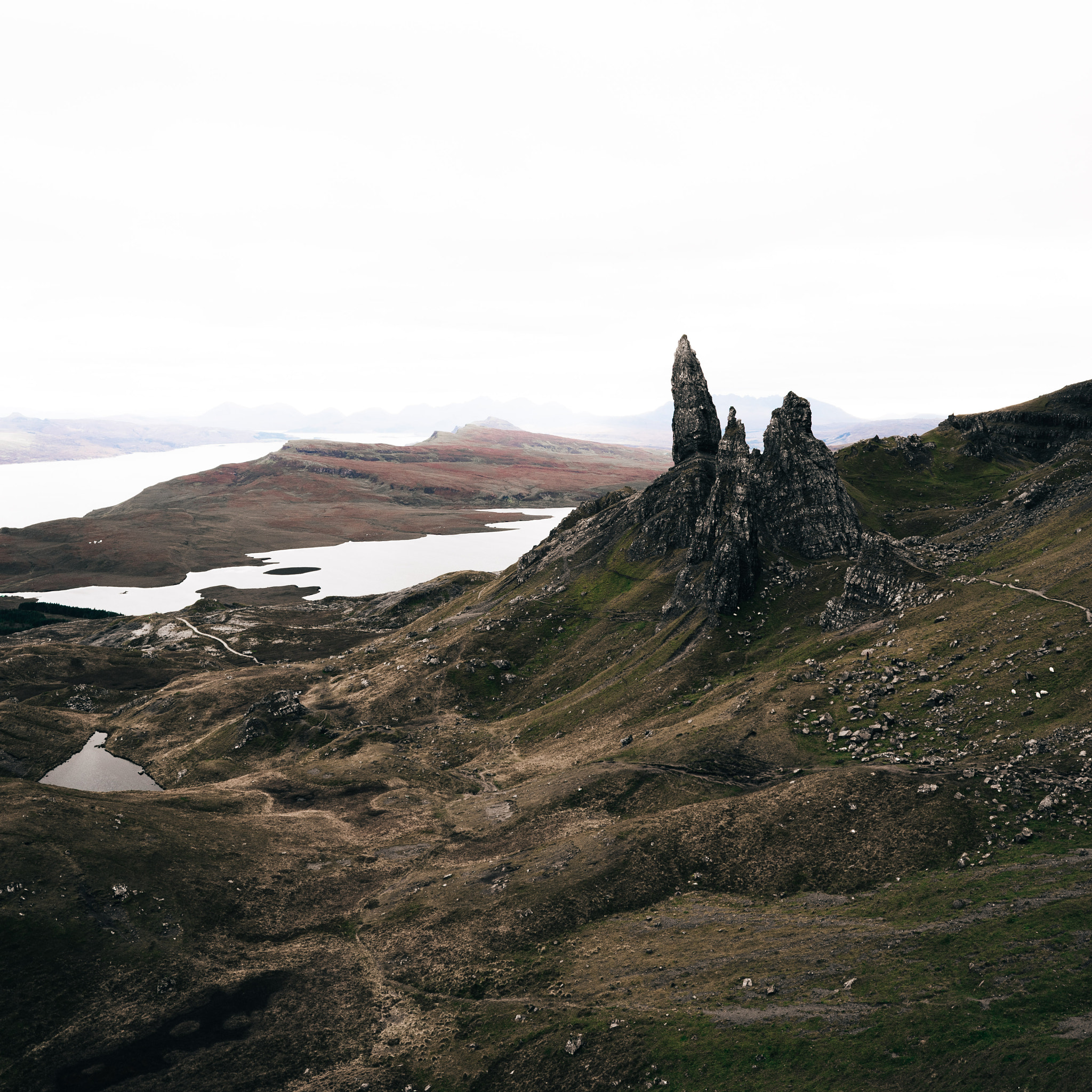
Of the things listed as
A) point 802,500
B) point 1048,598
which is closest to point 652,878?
point 1048,598

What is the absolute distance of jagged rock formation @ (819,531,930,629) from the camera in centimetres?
9175

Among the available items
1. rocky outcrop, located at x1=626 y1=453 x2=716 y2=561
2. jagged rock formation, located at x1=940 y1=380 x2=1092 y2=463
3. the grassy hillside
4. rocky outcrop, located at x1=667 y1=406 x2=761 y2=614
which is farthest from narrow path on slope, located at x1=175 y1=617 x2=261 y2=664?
jagged rock formation, located at x1=940 y1=380 x2=1092 y2=463

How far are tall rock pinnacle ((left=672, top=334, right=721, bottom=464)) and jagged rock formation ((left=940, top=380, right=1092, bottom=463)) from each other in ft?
223

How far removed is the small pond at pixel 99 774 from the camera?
108562 mm

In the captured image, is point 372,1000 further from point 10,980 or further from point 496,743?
point 496,743

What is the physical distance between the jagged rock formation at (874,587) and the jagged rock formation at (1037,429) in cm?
8861

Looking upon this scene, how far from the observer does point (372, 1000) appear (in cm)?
5284

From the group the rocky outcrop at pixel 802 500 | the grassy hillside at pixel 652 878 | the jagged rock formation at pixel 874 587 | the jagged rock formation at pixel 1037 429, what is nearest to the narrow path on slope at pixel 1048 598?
the grassy hillside at pixel 652 878

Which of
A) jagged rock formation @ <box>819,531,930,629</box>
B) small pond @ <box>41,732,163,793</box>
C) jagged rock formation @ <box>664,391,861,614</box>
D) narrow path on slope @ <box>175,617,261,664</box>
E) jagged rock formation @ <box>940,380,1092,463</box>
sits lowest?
small pond @ <box>41,732,163,793</box>

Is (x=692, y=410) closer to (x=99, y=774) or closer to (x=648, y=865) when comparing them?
(x=648, y=865)

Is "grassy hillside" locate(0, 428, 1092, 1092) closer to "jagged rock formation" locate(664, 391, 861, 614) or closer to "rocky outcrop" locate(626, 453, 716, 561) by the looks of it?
"jagged rock formation" locate(664, 391, 861, 614)

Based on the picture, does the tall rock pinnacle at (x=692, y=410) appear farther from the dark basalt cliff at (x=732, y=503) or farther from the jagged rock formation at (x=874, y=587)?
the jagged rock formation at (x=874, y=587)

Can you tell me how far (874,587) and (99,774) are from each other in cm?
13255

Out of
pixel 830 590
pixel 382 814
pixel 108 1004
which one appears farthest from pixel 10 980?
pixel 830 590
